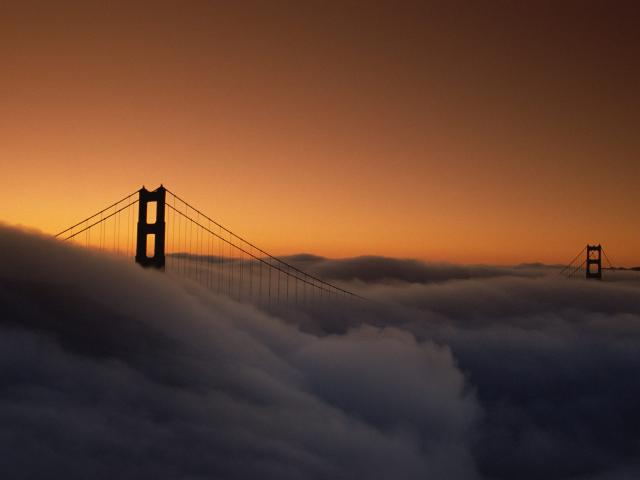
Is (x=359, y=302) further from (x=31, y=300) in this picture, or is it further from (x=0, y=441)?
(x=0, y=441)

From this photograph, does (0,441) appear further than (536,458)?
No

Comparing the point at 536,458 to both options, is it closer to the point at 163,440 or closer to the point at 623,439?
the point at 623,439

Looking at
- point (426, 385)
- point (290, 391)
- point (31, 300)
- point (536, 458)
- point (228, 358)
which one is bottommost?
point (536, 458)

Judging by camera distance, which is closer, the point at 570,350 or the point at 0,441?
the point at 0,441

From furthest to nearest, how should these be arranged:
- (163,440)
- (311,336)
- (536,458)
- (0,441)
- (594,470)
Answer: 1. (536,458)
2. (594,470)
3. (311,336)
4. (163,440)
5. (0,441)

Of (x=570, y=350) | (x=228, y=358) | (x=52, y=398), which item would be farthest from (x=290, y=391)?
(x=570, y=350)

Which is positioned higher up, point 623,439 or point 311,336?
point 311,336

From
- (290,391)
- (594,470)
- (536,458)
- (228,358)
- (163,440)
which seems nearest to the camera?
(163,440)

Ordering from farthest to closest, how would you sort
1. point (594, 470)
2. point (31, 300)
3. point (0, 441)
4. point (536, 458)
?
point (536, 458) → point (594, 470) → point (31, 300) → point (0, 441)

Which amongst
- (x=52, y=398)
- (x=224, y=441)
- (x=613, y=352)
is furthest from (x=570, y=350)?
(x=52, y=398)
